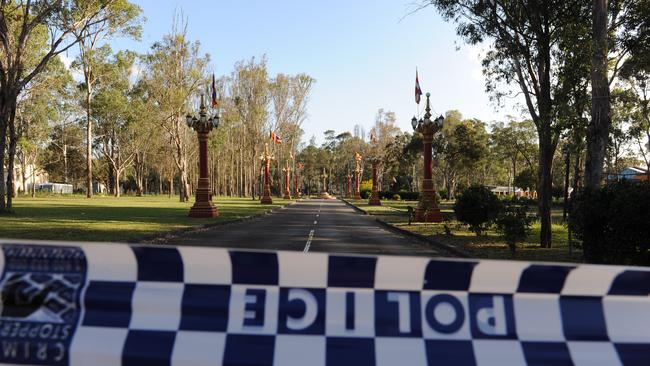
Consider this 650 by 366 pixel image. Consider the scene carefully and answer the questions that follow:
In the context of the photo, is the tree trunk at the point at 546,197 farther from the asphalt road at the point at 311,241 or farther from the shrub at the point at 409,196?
the shrub at the point at 409,196

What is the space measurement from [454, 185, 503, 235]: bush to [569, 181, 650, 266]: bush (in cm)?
722

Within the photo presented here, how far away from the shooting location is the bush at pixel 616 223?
290 inches

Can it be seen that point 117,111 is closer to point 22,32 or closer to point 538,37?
point 22,32

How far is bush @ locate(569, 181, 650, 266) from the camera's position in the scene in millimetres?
7371

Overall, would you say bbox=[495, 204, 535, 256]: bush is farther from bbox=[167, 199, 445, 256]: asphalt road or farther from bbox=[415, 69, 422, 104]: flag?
bbox=[415, 69, 422, 104]: flag

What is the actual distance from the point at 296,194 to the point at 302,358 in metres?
88.9

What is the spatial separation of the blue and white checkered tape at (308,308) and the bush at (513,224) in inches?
371

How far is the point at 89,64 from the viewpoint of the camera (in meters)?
52.4

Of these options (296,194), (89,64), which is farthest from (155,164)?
(89,64)

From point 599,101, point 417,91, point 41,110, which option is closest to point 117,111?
point 41,110

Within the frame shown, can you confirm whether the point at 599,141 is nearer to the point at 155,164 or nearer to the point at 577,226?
the point at 577,226

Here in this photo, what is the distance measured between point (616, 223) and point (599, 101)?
13.4 feet

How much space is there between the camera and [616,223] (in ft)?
24.9

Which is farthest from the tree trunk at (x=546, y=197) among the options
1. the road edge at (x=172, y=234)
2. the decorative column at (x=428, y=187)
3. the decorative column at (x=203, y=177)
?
the decorative column at (x=203, y=177)
